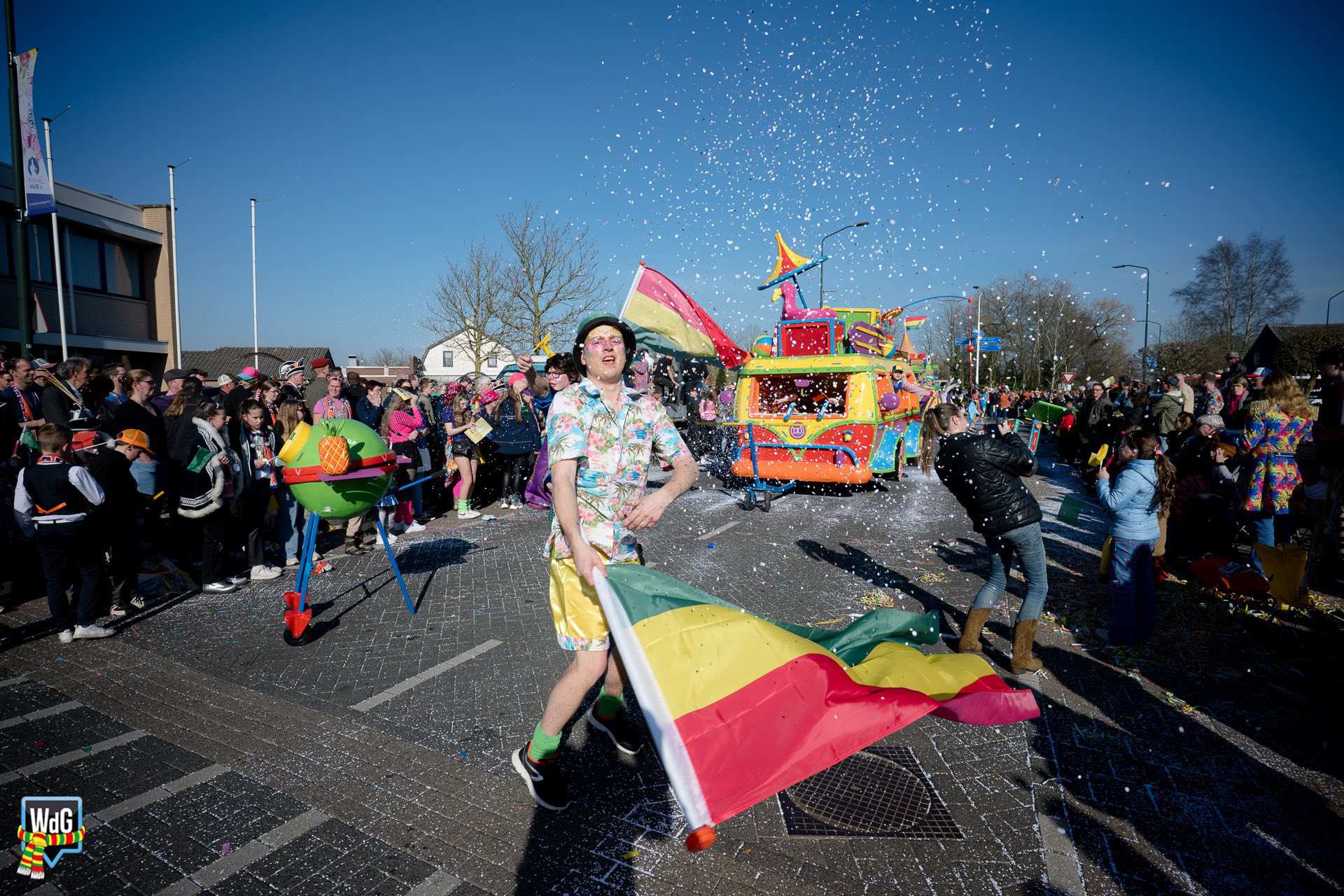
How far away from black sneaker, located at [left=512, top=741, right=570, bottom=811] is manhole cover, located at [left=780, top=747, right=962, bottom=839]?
999 mm

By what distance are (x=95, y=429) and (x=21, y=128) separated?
691cm

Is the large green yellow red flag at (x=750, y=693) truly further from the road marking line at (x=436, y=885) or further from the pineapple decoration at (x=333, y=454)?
the pineapple decoration at (x=333, y=454)

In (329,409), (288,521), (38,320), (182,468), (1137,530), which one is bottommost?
(288,521)

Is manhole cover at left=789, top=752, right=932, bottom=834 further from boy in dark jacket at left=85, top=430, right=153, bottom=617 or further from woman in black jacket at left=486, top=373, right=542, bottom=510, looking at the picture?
woman in black jacket at left=486, top=373, right=542, bottom=510

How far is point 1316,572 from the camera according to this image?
661 cm

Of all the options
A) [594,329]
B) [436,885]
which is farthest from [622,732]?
[594,329]

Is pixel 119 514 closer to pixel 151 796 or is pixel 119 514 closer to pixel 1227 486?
pixel 151 796

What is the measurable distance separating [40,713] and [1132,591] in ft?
22.9

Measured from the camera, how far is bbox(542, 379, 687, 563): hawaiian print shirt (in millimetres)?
2771

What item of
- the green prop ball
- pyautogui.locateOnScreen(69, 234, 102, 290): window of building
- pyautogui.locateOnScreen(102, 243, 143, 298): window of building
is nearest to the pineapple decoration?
the green prop ball

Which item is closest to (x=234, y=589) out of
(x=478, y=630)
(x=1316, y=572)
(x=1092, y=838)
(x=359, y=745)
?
(x=478, y=630)

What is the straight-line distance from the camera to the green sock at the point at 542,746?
9.90 ft

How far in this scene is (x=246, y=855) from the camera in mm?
2746

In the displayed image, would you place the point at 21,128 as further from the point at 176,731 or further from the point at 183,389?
the point at 176,731
